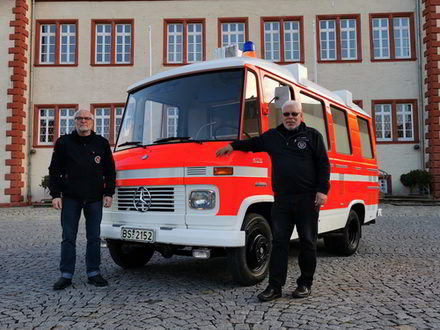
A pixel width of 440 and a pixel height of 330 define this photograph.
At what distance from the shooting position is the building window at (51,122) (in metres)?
18.2

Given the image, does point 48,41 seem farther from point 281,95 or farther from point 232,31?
point 281,95

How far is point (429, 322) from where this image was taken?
3.37m

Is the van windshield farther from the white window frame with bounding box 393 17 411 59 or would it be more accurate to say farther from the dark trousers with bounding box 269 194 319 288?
the white window frame with bounding box 393 17 411 59

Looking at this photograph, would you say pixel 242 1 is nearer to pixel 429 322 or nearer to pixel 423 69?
pixel 423 69

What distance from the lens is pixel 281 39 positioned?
1848cm

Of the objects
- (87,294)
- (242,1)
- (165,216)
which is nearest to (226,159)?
(165,216)

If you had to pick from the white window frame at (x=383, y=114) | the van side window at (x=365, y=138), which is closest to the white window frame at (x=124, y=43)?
the white window frame at (x=383, y=114)

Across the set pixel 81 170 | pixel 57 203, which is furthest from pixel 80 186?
pixel 57 203

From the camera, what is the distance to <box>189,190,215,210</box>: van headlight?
4152 millimetres

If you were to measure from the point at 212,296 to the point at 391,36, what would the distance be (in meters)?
17.5

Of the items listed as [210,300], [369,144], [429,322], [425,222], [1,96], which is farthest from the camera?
[1,96]

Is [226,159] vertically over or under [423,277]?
over

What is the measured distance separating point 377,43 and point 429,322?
1726cm

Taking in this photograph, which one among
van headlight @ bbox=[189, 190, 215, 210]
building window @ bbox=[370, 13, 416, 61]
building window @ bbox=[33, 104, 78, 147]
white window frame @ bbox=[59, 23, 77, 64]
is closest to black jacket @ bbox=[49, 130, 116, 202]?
van headlight @ bbox=[189, 190, 215, 210]
